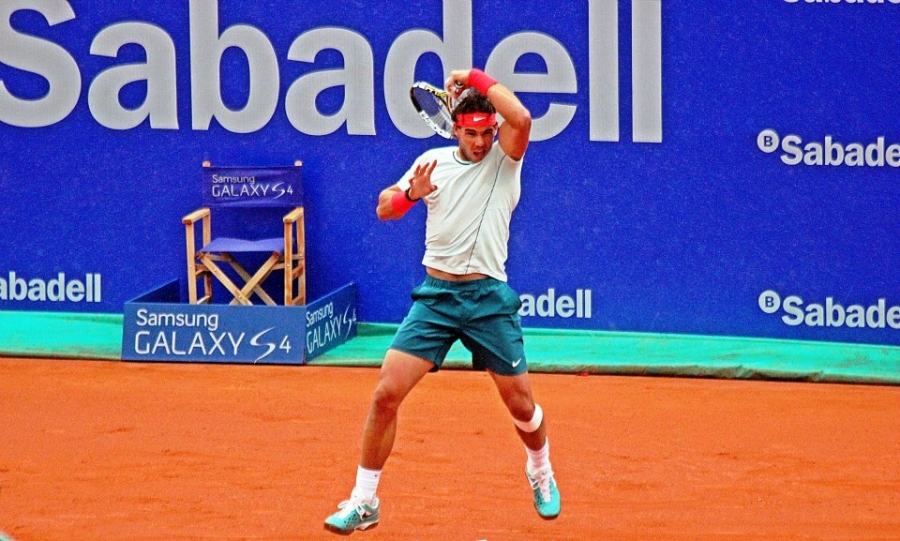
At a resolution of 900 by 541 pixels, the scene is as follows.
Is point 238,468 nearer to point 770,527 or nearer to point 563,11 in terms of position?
point 770,527

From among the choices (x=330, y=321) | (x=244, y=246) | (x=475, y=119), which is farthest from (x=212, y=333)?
(x=475, y=119)

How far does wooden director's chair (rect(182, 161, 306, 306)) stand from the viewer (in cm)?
928

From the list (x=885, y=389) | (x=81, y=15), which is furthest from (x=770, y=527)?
(x=81, y=15)

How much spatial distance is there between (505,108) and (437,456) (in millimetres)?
2305

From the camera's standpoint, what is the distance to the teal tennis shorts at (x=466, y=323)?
5.24 metres

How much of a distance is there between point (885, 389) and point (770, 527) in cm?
317

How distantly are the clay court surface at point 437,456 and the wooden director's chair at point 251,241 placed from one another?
0.72 m

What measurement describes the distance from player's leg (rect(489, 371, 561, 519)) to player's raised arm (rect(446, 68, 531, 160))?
887mm

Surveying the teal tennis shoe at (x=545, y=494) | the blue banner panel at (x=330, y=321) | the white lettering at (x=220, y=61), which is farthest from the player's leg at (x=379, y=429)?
the white lettering at (x=220, y=61)

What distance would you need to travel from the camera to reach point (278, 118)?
31.3ft

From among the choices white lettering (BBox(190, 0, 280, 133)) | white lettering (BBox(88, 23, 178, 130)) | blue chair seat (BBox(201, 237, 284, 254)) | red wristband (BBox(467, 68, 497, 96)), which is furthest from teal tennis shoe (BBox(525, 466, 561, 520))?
white lettering (BBox(88, 23, 178, 130))

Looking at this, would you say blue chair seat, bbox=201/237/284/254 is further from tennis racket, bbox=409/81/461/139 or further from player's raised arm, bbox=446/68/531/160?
player's raised arm, bbox=446/68/531/160

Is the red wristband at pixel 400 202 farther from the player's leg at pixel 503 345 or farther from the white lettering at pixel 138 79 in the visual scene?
the white lettering at pixel 138 79

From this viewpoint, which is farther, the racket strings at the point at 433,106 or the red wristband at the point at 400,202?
the racket strings at the point at 433,106
